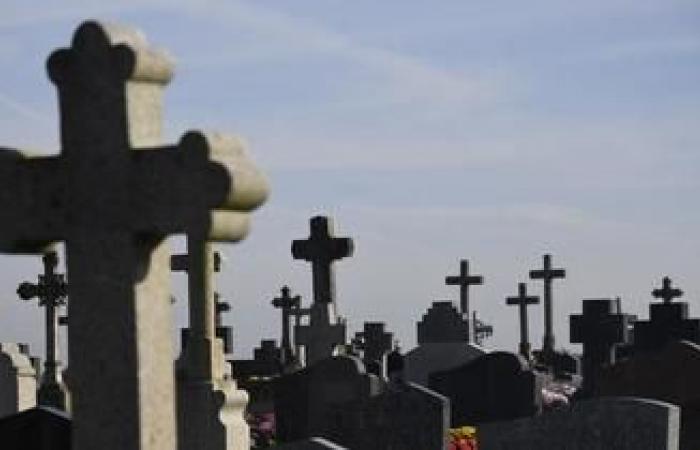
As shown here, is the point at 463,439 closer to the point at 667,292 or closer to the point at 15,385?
the point at 15,385

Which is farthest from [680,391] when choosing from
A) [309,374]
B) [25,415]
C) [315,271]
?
[25,415]

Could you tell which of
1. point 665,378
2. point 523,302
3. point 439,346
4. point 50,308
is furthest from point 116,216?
point 523,302

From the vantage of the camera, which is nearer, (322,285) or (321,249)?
(321,249)

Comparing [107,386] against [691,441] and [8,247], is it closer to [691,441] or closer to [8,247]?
[8,247]

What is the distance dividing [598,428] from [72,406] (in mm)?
5431

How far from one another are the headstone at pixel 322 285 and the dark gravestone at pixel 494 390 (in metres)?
2.99

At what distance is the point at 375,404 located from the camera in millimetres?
12070

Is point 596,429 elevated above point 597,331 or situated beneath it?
elevated above

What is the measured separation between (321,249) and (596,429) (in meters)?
9.49

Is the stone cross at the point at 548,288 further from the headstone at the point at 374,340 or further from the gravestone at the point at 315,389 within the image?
the gravestone at the point at 315,389

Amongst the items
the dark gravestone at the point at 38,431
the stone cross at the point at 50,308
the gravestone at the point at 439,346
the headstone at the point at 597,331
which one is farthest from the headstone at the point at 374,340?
the dark gravestone at the point at 38,431

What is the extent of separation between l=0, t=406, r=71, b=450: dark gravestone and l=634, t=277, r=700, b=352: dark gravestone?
46.6 feet

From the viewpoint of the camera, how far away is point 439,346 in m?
25.2

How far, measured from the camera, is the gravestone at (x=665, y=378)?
567 inches
